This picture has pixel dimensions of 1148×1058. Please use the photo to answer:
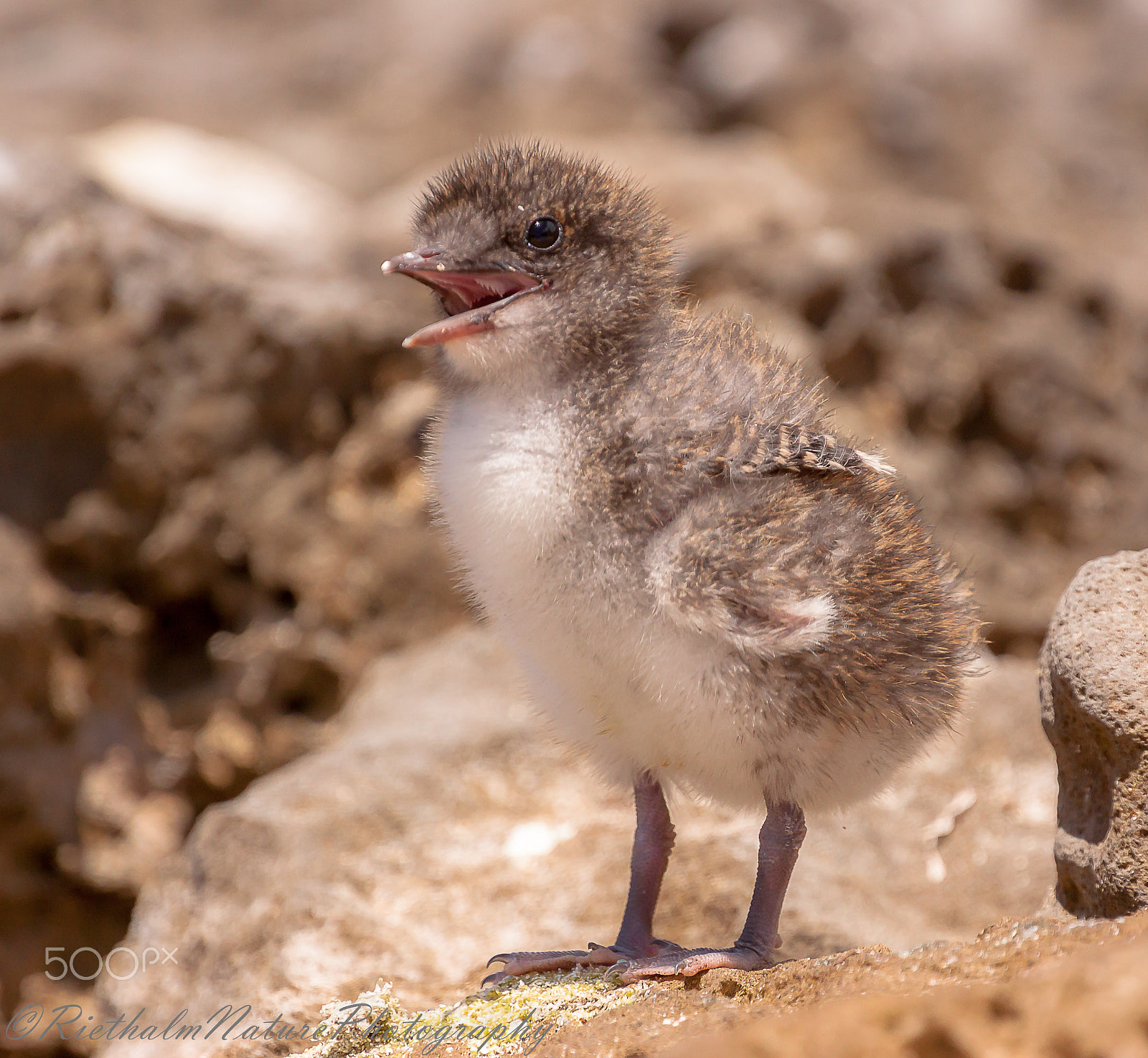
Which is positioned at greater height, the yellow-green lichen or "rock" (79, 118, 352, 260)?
"rock" (79, 118, 352, 260)

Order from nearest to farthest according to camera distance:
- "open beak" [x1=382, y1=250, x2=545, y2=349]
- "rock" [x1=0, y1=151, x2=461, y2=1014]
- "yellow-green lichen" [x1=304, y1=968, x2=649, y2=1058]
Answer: "yellow-green lichen" [x1=304, y1=968, x2=649, y2=1058] → "open beak" [x1=382, y1=250, x2=545, y2=349] → "rock" [x1=0, y1=151, x2=461, y2=1014]

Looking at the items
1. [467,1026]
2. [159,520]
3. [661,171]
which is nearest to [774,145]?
[661,171]

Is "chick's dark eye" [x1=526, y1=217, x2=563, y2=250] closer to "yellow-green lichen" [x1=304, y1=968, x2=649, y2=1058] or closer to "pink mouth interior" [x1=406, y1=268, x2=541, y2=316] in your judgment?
"pink mouth interior" [x1=406, y1=268, x2=541, y2=316]

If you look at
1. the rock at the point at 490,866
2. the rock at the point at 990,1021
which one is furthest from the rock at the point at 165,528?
the rock at the point at 990,1021

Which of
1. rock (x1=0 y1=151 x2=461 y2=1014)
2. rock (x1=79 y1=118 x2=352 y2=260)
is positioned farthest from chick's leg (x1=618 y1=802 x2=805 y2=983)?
rock (x1=79 y1=118 x2=352 y2=260)

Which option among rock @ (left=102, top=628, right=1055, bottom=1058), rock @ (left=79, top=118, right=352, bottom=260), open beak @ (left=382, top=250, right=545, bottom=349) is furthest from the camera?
rock @ (left=79, top=118, right=352, bottom=260)

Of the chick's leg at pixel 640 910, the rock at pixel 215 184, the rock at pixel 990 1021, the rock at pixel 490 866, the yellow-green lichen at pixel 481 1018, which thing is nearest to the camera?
the rock at pixel 990 1021

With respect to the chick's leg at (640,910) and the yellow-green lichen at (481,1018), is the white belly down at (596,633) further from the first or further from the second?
the yellow-green lichen at (481,1018)

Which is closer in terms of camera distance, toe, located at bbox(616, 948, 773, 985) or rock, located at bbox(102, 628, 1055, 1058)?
toe, located at bbox(616, 948, 773, 985)
